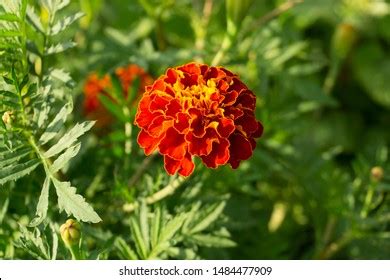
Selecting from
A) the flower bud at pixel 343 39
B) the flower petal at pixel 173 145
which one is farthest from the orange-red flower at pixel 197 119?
the flower bud at pixel 343 39

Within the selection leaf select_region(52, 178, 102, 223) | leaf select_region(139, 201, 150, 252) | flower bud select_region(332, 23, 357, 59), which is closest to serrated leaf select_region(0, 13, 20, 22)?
leaf select_region(52, 178, 102, 223)

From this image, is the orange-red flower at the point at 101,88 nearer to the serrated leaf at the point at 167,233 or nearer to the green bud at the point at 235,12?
the green bud at the point at 235,12

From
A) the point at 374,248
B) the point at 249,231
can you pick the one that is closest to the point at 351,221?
the point at 374,248

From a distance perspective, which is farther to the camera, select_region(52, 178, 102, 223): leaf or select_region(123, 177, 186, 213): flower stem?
select_region(123, 177, 186, 213): flower stem

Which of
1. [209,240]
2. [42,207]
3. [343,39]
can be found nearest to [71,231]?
[42,207]

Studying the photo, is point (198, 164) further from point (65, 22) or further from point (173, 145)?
point (65, 22)

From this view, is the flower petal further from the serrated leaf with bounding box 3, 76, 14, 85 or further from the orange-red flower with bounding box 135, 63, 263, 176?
the serrated leaf with bounding box 3, 76, 14, 85
